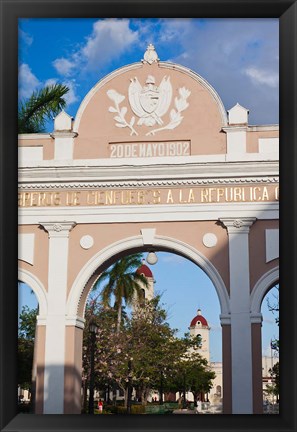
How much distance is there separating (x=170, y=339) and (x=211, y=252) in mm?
22295

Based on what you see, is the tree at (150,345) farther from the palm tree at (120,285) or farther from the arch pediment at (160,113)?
the arch pediment at (160,113)

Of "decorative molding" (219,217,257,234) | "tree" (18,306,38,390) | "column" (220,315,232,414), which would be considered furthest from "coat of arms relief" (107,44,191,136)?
"tree" (18,306,38,390)

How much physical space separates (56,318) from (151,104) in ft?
15.5

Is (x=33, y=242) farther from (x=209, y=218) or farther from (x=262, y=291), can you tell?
(x=262, y=291)

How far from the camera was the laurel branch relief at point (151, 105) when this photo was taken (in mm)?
15562

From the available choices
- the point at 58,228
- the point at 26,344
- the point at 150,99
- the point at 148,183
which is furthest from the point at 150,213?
the point at 26,344

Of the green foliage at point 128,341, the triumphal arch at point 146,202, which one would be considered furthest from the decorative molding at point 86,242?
the green foliage at point 128,341

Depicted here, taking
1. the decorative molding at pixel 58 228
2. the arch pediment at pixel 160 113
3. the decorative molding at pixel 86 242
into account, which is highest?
the arch pediment at pixel 160 113

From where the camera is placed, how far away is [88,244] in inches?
617

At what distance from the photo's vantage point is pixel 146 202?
1550 cm
